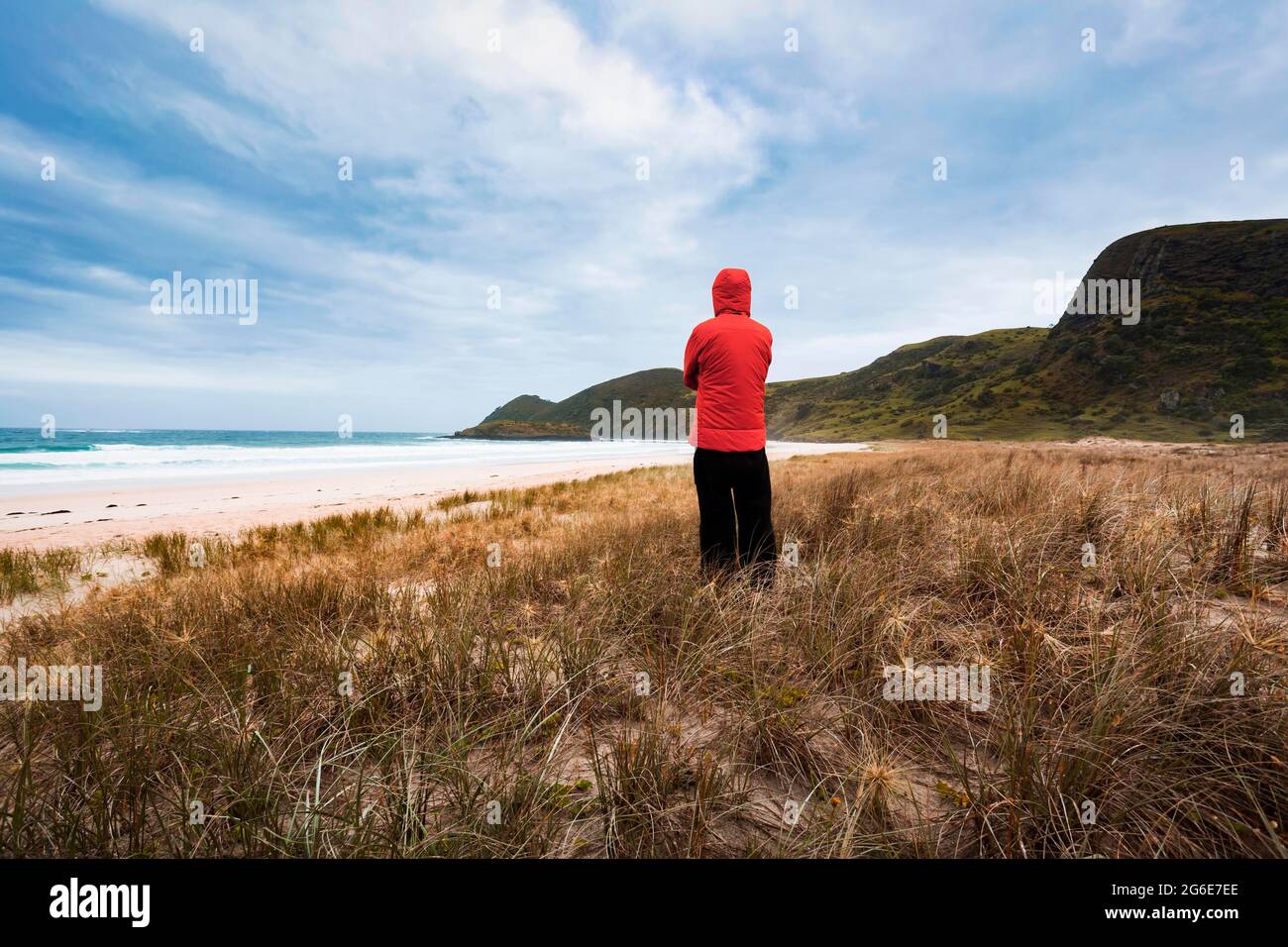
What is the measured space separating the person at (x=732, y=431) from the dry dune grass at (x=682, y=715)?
0.32 m

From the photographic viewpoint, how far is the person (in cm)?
348

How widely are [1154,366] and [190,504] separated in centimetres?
11420

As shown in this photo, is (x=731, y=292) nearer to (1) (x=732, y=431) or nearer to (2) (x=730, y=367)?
(2) (x=730, y=367)

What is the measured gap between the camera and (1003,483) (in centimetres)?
617

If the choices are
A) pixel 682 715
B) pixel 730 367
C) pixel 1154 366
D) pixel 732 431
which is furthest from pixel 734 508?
pixel 1154 366

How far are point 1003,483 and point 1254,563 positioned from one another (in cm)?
284

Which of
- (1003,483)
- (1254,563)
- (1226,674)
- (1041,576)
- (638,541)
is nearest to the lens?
(1226,674)

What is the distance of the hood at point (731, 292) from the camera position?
11.9 ft

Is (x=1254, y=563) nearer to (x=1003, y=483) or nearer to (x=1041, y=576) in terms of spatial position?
(x=1041, y=576)

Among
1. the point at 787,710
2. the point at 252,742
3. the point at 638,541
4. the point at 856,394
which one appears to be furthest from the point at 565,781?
the point at 856,394

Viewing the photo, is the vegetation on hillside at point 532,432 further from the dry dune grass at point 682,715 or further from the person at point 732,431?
the dry dune grass at point 682,715

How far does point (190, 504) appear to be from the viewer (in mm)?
Result: 11609

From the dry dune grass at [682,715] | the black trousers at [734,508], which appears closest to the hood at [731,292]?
Answer: the black trousers at [734,508]
